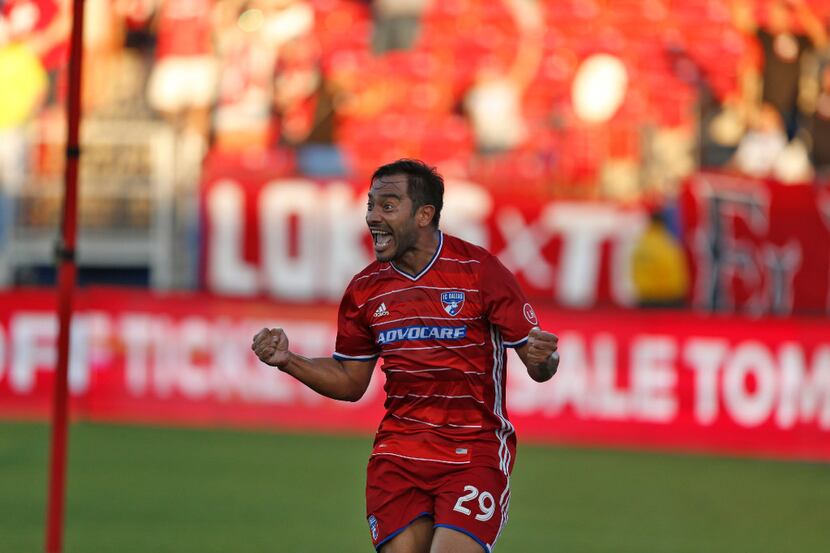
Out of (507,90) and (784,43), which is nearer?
(507,90)

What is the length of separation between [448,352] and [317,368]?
56cm

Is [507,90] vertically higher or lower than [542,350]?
higher

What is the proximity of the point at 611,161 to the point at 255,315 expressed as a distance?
5757mm

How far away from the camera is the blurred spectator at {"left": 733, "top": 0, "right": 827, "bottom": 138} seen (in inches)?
796

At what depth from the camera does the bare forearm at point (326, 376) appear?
225 inches

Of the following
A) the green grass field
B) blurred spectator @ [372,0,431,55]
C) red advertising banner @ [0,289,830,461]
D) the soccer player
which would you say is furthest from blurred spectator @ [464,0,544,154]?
the soccer player

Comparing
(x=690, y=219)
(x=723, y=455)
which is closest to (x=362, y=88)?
(x=690, y=219)

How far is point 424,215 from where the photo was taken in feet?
18.4

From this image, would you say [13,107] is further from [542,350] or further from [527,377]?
[542,350]

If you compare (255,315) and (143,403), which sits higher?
(255,315)

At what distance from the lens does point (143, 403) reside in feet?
52.8

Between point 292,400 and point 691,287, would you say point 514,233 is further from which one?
point 292,400

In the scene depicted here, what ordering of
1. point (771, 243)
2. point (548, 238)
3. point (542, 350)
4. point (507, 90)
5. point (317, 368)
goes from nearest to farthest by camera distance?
point (542, 350), point (317, 368), point (548, 238), point (771, 243), point (507, 90)

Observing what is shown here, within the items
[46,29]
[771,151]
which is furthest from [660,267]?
[46,29]
